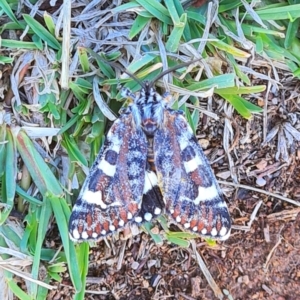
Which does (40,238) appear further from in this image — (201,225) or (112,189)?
(201,225)

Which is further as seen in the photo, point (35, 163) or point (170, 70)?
point (35, 163)

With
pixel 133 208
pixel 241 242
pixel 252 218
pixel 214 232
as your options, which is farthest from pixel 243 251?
pixel 133 208

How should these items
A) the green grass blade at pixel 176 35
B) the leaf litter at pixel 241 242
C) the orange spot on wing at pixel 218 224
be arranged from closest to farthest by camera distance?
the green grass blade at pixel 176 35
the orange spot on wing at pixel 218 224
the leaf litter at pixel 241 242

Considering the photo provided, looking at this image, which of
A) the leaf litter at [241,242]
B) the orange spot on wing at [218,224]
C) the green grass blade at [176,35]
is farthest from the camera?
the leaf litter at [241,242]

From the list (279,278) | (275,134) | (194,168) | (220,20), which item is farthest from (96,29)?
(279,278)

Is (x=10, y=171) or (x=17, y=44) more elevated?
(x=17, y=44)

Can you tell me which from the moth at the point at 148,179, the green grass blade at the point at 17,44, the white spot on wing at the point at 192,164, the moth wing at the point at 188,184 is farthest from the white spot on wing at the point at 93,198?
the green grass blade at the point at 17,44

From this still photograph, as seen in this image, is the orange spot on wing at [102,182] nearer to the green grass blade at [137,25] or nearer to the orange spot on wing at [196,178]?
the orange spot on wing at [196,178]

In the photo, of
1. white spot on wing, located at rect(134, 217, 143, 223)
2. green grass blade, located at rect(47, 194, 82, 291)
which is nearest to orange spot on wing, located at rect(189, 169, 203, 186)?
white spot on wing, located at rect(134, 217, 143, 223)
